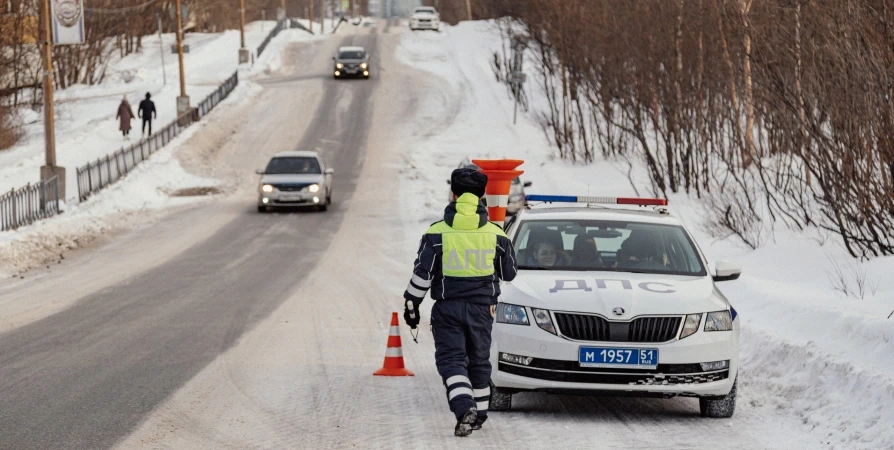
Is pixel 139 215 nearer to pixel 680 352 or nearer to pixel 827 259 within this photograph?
pixel 827 259

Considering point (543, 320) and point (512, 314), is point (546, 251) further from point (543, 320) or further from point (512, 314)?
point (543, 320)

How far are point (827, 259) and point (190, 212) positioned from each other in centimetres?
1829

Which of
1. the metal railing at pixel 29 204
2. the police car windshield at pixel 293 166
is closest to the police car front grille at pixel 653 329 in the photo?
the metal railing at pixel 29 204

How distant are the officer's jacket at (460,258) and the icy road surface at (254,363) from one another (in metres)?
0.95

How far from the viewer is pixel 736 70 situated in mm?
25516

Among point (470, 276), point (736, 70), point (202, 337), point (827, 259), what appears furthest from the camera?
point (736, 70)

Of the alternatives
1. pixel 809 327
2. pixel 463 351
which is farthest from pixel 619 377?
pixel 809 327

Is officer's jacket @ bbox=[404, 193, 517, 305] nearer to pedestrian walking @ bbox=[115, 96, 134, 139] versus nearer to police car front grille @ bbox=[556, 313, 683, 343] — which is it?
police car front grille @ bbox=[556, 313, 683, 343]

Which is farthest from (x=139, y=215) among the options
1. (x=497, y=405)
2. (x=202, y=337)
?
(x=497, y=405)

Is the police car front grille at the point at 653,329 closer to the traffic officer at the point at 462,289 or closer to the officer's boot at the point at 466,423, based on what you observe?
the traffic officer at the point at 462,289

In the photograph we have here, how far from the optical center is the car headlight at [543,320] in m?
8.47

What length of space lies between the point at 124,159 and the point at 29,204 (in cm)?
1018

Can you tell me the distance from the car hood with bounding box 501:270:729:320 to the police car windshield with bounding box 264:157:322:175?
2365 cm

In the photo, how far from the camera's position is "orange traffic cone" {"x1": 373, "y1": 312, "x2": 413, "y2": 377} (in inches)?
416
